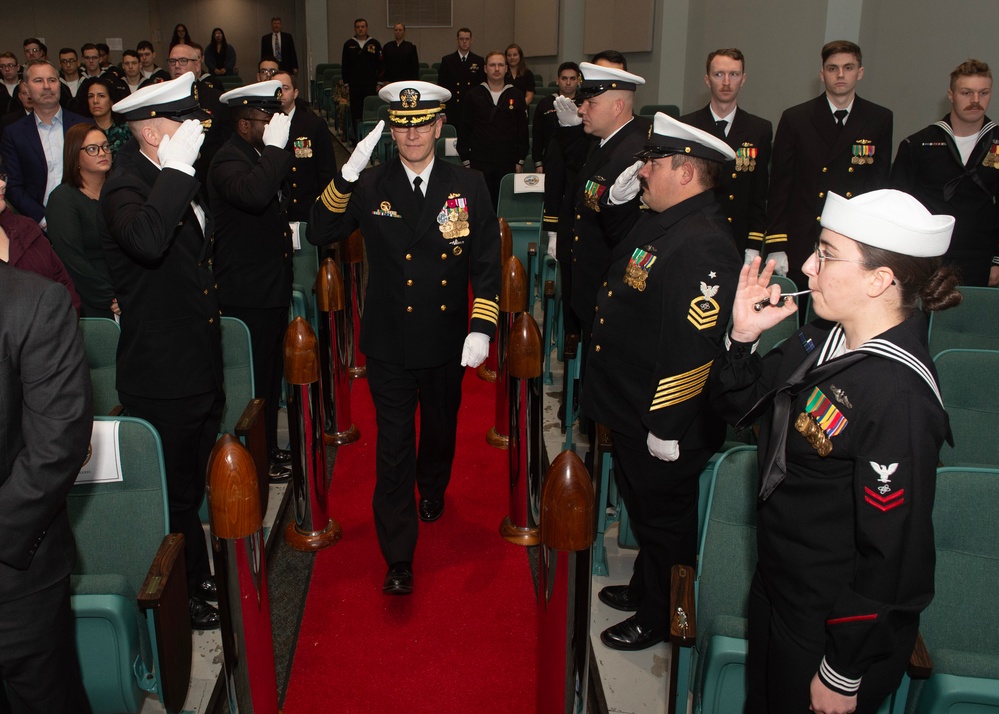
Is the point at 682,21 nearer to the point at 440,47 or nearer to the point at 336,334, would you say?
the point at 336,334

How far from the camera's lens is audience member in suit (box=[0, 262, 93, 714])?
1.68 metres

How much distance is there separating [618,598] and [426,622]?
2.21 ft

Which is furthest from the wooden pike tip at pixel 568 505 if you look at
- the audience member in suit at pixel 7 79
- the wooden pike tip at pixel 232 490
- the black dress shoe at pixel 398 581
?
the audience member in suit at pixel 7 79

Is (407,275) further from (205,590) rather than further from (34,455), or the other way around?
(34,455)

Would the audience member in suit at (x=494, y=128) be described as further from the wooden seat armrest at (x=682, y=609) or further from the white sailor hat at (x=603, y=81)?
the wooden seat armrest at (x=682, y=609)

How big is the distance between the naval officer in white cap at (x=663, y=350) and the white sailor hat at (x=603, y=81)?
1.04m

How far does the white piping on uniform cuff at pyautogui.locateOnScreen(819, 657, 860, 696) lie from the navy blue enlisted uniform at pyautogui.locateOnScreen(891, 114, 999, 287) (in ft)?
10.9

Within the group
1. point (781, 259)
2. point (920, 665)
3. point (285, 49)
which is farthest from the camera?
point (285, 49)

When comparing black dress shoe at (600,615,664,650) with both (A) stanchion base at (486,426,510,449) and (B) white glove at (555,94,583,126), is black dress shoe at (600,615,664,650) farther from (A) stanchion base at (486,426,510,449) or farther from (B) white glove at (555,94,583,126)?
(B) white glove at (555,94,583,126)

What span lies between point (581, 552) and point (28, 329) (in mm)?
1253

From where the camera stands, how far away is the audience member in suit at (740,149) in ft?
14.1

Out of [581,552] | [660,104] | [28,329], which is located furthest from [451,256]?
[660,104]

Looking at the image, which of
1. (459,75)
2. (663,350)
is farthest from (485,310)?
(459,75)

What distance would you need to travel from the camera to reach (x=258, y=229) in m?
3.57
